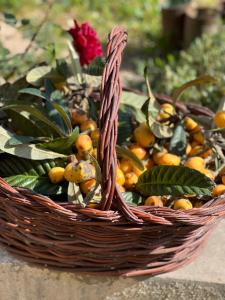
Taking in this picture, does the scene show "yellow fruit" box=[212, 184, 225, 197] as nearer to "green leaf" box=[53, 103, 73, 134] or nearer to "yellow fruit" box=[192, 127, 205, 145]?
"yellow fruit" box=[192, 127, 205, 145]

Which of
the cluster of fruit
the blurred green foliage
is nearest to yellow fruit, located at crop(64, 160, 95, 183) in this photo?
the cluster of fruit

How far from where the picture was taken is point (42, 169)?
1.35 m

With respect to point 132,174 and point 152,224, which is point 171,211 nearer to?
point 152,224

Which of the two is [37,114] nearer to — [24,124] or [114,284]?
[24,124]

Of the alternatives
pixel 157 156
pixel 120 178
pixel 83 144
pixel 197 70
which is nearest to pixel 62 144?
pixel 83 144

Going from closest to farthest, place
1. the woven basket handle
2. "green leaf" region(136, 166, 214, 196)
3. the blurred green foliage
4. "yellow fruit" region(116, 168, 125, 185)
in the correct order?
1. the woven basket handle
2. "green leaf" region(136, 166, 214, 196)
3. "yellow fruit" region(116, 168, 125, 185)
4. the blurred green foliage

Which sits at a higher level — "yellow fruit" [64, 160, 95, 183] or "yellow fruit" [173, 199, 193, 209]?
"yellow fruit" [64, 160, 95, 183]

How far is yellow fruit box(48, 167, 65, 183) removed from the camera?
51.8 inches

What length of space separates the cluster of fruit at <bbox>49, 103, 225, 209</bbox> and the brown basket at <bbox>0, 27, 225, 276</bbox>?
3.8 inches

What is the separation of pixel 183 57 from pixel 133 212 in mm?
1960

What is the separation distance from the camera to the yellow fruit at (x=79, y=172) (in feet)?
4.07

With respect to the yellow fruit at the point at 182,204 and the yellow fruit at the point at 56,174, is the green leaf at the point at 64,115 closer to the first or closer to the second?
the yellow fruit at the point at 56,174

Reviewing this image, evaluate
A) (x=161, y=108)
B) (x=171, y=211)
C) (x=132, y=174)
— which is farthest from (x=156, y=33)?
(x=171, y=211)

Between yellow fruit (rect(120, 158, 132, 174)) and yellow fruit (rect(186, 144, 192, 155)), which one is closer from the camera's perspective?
yellow fruit (rect(120, 158, 132, 174))
